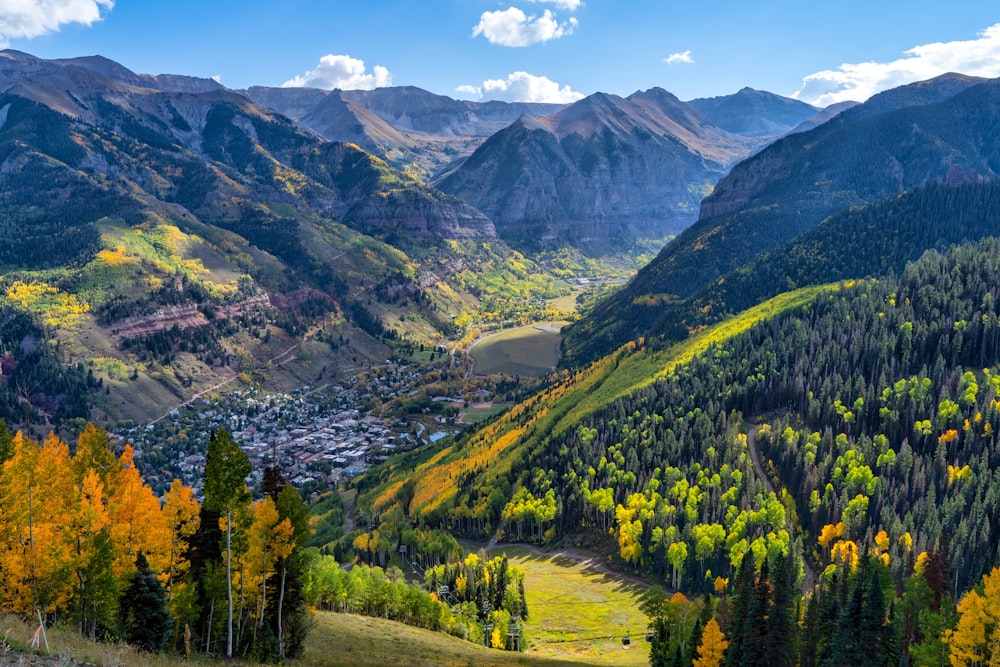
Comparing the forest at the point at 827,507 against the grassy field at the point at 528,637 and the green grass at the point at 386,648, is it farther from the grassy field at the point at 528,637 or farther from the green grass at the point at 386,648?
the green grass at the point at 386,648

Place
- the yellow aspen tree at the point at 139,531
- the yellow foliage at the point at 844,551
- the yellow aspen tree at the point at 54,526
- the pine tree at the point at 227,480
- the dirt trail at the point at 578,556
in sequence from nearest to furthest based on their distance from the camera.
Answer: the pine tree at the point at 227,480
the yellow aspen tree at the point at 54,526
the yellow aspen tree at the point at 139,531
the yellow foliage at the point at 844,551
the dirt trail at the point at 578,556

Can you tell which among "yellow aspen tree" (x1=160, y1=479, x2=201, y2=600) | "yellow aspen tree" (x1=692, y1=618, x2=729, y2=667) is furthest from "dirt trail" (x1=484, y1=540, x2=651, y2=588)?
"yellow aspen tree" (x1=160, y1=479, x2=201, y2=600)

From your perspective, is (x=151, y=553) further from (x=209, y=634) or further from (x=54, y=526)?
(x=209, y=634)

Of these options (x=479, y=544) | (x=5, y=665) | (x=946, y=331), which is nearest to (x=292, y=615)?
(x=5, y=665)

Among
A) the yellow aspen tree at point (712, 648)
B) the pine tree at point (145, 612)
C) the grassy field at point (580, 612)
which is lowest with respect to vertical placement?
the grassy field at point (580, 612)

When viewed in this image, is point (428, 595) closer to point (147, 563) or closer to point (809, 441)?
point (147, 563)

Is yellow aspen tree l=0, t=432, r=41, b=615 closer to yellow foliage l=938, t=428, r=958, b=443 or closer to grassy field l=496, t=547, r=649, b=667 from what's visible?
grassy field l=496, t=547, r=649, b=667

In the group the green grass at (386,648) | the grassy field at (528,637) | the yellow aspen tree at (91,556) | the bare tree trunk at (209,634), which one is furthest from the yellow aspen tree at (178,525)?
the green grass at (386,648)
